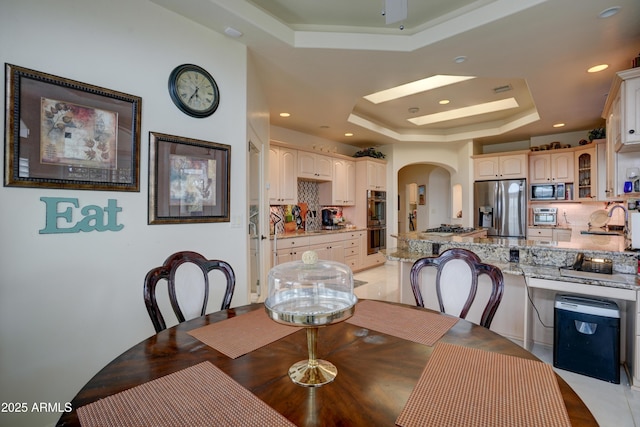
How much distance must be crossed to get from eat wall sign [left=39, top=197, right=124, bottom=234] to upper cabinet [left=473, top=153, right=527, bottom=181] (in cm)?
620

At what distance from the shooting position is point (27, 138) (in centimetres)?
164

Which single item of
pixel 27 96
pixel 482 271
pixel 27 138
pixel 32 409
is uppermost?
pixel 27 96

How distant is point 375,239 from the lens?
629 centimetres

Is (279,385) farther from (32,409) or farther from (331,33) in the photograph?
(331,33)

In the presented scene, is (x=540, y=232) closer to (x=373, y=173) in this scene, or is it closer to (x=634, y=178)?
(x=634, y=178)

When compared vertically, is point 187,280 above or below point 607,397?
above

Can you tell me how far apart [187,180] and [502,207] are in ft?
18.6

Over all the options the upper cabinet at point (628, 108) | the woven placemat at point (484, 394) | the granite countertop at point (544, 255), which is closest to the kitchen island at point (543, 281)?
the granite countertop at point (544, 255)

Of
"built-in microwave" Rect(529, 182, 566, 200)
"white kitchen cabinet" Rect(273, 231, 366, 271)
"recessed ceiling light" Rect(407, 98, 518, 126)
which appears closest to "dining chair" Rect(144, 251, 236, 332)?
"white kitchen cabinet" Rect(273, 231, 366, 271)

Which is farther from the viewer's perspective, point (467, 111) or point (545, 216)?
point (545, 216)

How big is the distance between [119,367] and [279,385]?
55 centimetres

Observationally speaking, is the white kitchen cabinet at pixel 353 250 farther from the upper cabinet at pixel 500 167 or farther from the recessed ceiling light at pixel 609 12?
the recessed ceiling light at pixel 609 12

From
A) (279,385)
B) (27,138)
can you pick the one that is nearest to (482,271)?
(279,385)

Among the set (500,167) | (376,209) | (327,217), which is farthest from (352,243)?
(500,167)
